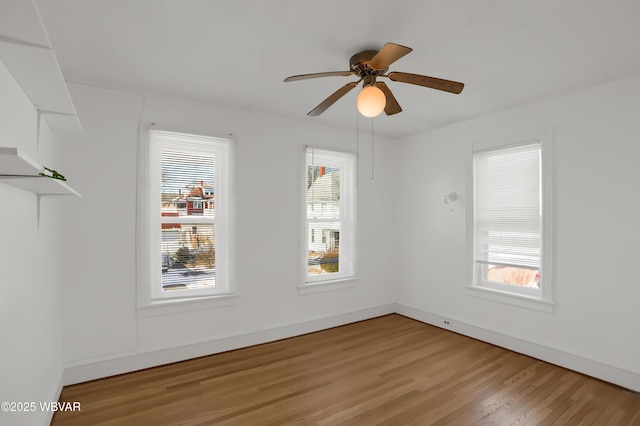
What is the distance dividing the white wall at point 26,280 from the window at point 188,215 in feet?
2.74

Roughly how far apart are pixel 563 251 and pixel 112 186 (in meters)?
4.35

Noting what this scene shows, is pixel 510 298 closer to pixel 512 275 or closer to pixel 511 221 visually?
pixel 512 275

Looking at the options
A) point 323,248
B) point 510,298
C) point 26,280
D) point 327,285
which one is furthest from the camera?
point 323,248

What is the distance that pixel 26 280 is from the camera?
1.91 m

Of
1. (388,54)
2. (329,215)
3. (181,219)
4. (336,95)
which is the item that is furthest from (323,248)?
(388,54)

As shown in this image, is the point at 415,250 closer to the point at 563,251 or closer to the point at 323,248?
the point at 323,248

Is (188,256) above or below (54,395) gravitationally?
above

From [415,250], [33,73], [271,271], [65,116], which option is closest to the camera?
[33,73]

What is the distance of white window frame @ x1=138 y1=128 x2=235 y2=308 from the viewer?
3219mm

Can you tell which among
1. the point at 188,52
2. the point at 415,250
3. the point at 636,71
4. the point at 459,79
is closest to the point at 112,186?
the point at 188,52

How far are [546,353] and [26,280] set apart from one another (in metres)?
4.32

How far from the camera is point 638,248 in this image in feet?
9.23

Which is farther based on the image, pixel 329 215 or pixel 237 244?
pixel 329 215

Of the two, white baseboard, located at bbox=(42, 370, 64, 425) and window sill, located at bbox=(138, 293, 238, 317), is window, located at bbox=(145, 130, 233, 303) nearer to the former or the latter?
window sill, located at bbox=(138, 293, 238, 317)
